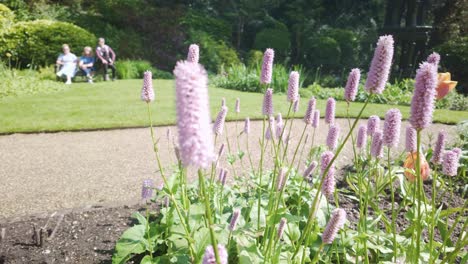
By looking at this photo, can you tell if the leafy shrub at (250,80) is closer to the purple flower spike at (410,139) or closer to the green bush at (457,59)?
the green bush at (457,59)

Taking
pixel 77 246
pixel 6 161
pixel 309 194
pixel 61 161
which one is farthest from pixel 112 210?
pixel 6 161

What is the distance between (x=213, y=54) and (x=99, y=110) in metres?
9.71

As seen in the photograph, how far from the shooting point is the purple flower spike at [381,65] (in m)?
1.17

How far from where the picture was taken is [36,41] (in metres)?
13.5

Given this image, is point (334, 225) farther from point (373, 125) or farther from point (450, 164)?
point (373, 125)

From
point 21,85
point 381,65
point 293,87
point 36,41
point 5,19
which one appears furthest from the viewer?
point 5,19

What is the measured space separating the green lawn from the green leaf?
11.4 feet

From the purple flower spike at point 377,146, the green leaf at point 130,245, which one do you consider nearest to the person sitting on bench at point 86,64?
the green leaf at point 130,245

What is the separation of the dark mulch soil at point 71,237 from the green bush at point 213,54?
1342cm

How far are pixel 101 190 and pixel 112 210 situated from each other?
951 millimetres

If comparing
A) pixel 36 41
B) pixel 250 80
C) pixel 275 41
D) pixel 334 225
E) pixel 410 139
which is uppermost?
pixel 275 41

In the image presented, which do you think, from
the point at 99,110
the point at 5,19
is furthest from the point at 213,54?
the point at 99,110

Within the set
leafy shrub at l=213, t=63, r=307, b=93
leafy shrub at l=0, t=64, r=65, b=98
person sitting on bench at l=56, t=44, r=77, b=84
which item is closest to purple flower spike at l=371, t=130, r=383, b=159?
leafy shrub at l=213, t=63, r=307, b=93

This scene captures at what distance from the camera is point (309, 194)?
2.53 m
